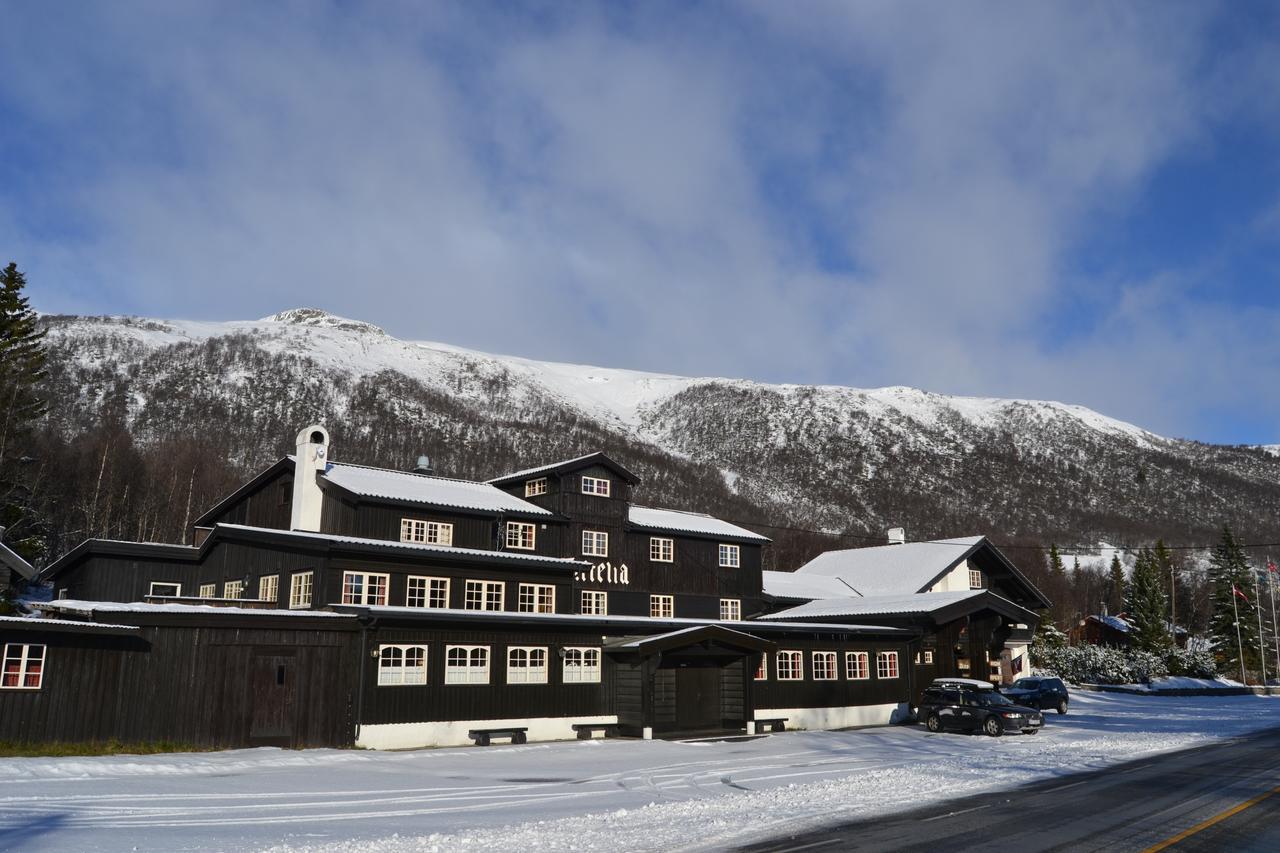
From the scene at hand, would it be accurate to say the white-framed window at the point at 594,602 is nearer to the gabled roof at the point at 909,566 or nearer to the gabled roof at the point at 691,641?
the gabled roof at the point at 691,641

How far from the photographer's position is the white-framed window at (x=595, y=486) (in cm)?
4656

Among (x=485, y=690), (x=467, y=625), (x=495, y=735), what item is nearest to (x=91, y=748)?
(x=467, y=625)

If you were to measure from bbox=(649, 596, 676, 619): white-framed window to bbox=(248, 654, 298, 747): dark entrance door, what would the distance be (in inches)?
945

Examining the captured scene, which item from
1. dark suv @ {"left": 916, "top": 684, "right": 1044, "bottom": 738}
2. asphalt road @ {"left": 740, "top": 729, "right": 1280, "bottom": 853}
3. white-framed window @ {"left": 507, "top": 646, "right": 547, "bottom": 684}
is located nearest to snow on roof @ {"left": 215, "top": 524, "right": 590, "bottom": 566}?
white-framed window @ {"left": 507, "top": 646, "right": 547, "bottom": 684}

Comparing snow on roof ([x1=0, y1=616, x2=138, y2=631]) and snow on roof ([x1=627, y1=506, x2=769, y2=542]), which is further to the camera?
snow on roof ([x1=627, y1=506, x2=769, y2=542])

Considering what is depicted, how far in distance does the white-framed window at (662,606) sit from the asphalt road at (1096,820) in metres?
28.7

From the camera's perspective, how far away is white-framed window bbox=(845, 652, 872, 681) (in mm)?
41469

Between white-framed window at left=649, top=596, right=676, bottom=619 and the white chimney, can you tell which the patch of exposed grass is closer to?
the white chimney

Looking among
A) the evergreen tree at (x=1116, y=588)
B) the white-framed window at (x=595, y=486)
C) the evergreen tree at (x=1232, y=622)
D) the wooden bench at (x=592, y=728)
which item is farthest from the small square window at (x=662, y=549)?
the evergreen tree at (x=1116, y=588)

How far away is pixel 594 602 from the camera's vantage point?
151 feet

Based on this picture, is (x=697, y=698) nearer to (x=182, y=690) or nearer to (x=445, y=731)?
(x=445, y=731)

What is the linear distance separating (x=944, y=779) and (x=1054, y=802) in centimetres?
391

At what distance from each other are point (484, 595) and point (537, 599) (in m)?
2.91

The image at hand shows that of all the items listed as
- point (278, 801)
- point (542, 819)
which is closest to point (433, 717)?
point (278, 801)
